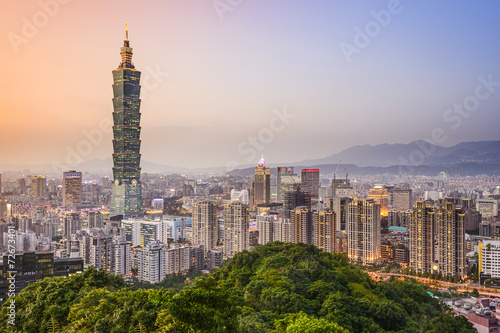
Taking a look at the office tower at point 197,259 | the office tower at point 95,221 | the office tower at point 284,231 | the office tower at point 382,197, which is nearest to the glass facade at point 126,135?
the office tower at point 95,221

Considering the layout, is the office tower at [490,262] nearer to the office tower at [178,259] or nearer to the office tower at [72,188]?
the office tower at [178,259]

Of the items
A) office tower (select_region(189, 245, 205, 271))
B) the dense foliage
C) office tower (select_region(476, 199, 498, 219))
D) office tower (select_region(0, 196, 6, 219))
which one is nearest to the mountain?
office tower (select_region(476, 199, 498, 219))

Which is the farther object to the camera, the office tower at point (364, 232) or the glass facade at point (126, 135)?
the glass facade at point (126, 135)

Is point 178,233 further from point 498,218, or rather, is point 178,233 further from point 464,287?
point 498,218

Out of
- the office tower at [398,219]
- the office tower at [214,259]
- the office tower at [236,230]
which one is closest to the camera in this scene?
the office tower at [214,259]

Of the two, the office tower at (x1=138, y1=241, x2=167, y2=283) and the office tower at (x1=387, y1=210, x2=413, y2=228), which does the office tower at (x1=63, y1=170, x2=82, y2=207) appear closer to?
the office tower at (x1=138, y1=241, x2=167, y2=283)

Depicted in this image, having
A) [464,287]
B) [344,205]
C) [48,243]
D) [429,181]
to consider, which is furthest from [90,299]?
[429,181]

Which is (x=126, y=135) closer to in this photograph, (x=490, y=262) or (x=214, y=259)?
(x=214, y=259)
